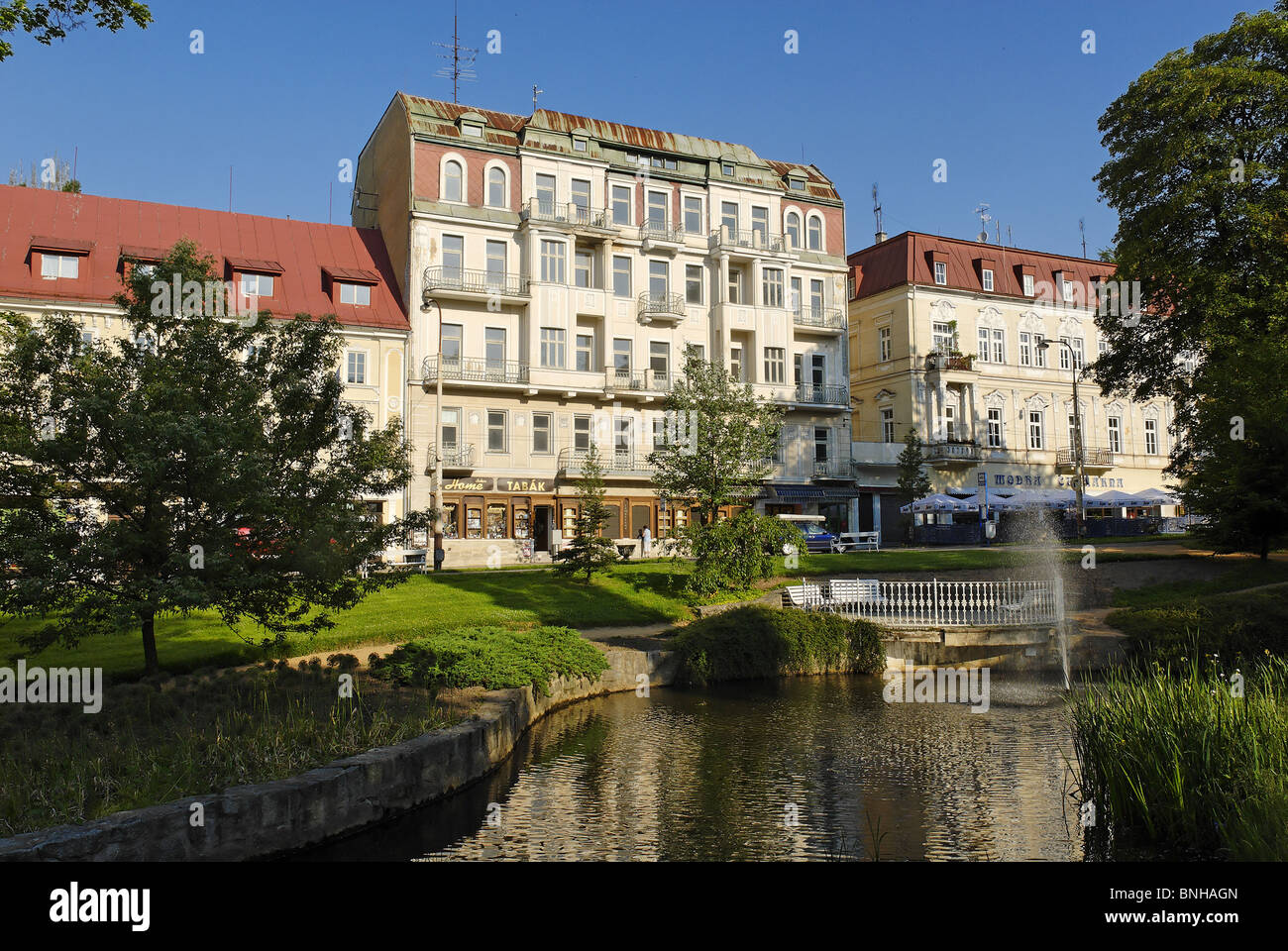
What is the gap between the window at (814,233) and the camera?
48812 mm

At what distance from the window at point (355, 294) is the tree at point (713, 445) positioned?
20.3 meters

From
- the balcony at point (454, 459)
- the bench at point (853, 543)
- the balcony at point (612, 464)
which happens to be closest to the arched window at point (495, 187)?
the balcony at point (454, 459)

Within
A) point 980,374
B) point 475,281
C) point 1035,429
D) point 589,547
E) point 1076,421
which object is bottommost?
point 589,547

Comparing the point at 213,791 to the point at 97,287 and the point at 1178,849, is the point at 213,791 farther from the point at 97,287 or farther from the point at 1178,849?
the point at 97,287

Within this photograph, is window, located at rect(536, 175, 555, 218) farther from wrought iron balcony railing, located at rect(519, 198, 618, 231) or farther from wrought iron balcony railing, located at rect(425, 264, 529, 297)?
wrought iron balcony railing, located at rect(425, 264, 529, 297)

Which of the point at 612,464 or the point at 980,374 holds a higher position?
the point at 980,374

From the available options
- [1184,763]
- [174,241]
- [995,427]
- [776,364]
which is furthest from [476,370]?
[1184,763]

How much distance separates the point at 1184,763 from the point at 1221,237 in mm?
28288

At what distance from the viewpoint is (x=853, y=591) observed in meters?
22.0

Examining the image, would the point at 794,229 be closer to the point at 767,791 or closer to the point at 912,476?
the point at 912,476

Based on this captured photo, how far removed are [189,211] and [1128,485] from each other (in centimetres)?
5560
